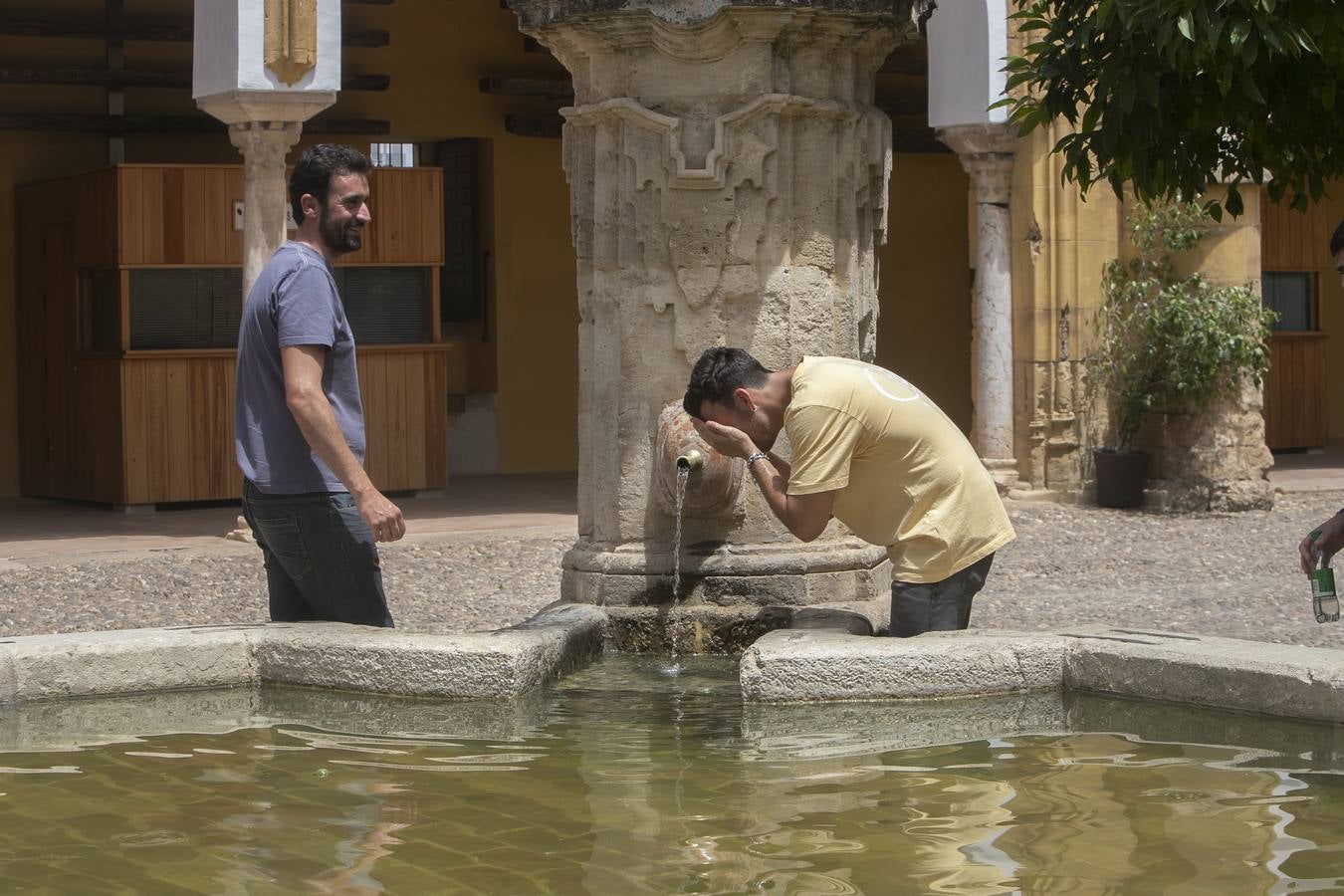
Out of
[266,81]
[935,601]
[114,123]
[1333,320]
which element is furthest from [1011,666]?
[1333,320]

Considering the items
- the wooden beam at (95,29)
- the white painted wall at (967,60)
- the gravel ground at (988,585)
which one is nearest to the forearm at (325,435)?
the gravel ground at (988,585)

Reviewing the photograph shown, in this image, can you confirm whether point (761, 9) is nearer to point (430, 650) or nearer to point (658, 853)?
point (430, 650)

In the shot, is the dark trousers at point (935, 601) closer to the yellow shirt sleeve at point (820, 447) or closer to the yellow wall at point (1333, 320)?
the yellow shirt sleeve at point (820, 447)

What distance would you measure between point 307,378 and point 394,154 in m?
12.7

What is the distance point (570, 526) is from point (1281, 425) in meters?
9.24

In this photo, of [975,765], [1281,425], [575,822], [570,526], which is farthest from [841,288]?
[1281,425]

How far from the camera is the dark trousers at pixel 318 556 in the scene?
16.9 ft

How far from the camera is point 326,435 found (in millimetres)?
4883

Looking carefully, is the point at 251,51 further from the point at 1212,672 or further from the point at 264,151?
the point at 1212,672

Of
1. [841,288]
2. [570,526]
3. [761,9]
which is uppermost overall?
[761,9]

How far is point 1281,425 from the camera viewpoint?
19578 mm

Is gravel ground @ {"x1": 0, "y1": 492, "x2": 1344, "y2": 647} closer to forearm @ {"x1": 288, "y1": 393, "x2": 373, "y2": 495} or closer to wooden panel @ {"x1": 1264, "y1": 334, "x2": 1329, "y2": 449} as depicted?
forearm @ {"x1": 288, "y1": 393, "x2": 373, "y2": 495}

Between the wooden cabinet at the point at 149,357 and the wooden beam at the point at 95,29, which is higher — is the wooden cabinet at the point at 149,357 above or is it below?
below

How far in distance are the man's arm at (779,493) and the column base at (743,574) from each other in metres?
1.02
